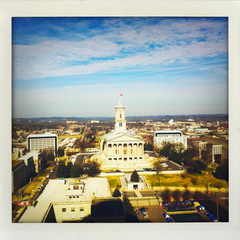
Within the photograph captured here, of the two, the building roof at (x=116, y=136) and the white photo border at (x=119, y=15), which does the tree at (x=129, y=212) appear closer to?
the white photo border at (x=119, y=15)

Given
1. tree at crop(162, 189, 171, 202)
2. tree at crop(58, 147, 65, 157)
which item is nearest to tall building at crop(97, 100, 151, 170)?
tree at crop(162, 189, 171, 202)

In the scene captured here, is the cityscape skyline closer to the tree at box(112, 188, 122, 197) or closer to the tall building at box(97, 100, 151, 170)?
the tall building at box(97, 100, 151, 170)

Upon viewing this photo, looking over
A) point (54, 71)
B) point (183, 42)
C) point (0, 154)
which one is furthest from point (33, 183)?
point (183, 42)

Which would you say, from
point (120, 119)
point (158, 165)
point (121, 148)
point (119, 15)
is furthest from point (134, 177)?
point (119, 15)

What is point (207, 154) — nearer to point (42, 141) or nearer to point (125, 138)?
point (125, 138)

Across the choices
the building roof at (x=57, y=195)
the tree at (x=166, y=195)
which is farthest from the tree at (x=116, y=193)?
the tree at (x=166, y=195)

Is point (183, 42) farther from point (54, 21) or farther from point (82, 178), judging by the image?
point (82, 178)

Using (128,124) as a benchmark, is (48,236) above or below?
below

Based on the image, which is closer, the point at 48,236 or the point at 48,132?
the point at 48,236
